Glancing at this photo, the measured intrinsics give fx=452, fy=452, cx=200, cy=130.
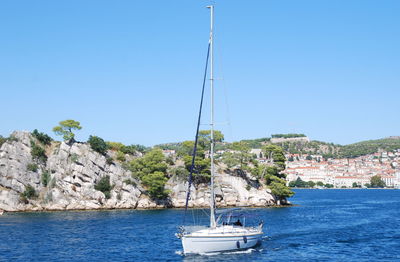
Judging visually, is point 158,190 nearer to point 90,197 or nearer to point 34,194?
point 90,197

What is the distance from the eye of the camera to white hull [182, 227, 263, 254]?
42.7 m

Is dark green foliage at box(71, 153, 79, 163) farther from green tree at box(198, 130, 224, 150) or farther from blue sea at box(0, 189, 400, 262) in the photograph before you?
green tree at box(198, 130, 224, 150)

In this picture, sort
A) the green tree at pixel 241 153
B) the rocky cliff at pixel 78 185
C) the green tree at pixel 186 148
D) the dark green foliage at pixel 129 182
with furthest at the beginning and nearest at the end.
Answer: the green tree at pixel 186 148
the green tree at pixel 241 153
the dark green foliage at pixel 129 182
the rocky cliff at pixel 78 185

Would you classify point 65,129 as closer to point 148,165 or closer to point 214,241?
point 148,165

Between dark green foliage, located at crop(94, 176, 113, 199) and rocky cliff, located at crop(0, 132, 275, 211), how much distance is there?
659mm

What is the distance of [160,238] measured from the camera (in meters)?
55.7

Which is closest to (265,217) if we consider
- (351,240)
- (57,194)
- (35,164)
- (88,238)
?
(351,240)

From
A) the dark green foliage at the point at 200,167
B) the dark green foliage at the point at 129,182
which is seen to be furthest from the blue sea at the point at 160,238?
the dark green foliage at the point at 200,167

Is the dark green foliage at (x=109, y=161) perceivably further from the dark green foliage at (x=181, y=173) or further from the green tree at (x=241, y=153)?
the green tree at (x=241, y=153)

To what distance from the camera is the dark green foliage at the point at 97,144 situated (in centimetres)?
10123

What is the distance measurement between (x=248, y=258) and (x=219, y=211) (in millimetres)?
5639

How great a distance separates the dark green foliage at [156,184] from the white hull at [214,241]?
51932 millimetres

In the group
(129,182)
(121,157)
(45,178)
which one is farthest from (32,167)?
(129,182)

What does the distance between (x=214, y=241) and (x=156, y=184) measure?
5422cm
